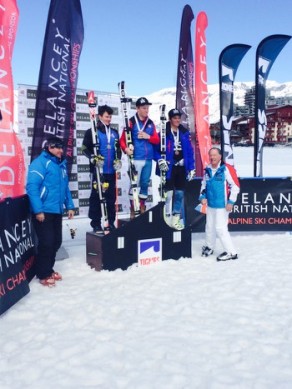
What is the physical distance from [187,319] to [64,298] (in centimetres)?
147

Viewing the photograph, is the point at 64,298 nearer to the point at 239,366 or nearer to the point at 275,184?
the point at 239,366

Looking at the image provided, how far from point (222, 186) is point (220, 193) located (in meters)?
0.11

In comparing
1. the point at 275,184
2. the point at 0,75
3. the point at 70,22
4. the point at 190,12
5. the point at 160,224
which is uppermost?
the point at 190,12

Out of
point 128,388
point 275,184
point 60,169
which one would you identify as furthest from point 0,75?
point 275,184

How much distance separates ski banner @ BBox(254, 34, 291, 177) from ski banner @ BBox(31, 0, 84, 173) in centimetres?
422

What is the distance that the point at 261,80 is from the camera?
8859mm

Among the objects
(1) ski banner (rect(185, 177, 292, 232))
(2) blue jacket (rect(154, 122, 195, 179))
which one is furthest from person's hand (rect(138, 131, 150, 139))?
(1) ski banner (rect(185, 177, 292, 232))

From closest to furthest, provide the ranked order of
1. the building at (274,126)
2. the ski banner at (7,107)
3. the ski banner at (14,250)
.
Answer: the ski banner at (14,250) → the ski banner at (7,107) → the building at (274,126)

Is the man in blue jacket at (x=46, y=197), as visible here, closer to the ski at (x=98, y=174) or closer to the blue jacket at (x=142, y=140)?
the ski at (x=98, y=174)

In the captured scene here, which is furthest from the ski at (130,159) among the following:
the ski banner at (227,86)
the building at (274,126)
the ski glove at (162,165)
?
the building at (274,126)

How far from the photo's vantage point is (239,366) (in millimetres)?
2953

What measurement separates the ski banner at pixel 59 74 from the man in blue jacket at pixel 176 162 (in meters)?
1.75

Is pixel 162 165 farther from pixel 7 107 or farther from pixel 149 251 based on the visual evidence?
pixel 7 107

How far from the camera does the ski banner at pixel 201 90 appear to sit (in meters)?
8.69
